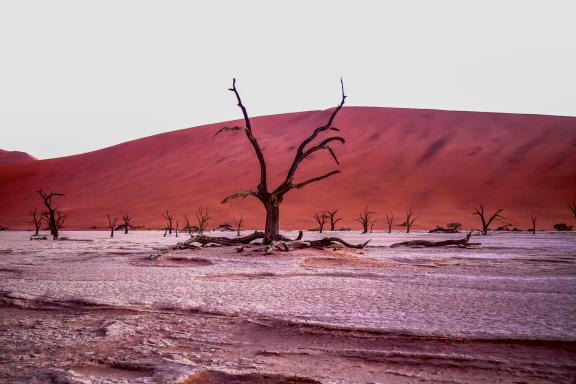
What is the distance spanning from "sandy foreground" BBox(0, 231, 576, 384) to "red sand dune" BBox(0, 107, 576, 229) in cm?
2684

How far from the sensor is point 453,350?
2.13 m

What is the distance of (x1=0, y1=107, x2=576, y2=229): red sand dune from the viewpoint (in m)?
35.1

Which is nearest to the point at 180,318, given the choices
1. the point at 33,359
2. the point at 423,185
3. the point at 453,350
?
the point at 33,359

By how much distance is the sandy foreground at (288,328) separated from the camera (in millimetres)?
1844

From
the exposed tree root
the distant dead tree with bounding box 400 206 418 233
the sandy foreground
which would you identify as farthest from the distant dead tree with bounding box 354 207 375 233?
the sandy foreground

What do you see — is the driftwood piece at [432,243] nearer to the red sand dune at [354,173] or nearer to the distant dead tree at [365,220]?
the distant dead tree at [365,220]

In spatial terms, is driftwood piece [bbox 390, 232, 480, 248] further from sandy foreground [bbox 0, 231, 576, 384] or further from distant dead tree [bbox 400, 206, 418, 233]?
distant dead tree [bbox 400, 206, 418, 233]

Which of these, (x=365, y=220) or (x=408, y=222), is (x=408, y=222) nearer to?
(x=408, y=222)

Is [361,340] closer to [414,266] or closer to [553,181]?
[414,266]

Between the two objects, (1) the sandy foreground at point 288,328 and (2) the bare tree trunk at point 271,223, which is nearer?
(1) the sandy foreground at point 288,328

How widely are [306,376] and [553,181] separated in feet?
132

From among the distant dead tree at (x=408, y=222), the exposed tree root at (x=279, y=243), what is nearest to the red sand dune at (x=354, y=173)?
the distant dead tree at (x=408, y=222)

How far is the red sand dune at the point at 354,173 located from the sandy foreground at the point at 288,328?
88.1 feet

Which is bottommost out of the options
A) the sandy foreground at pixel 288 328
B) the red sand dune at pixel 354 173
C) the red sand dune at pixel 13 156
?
the sandy foreground at pixel 288 328
